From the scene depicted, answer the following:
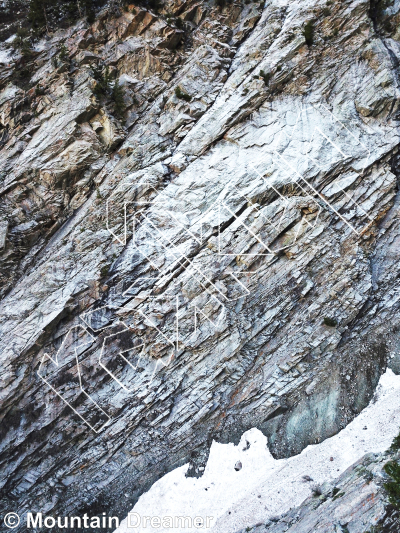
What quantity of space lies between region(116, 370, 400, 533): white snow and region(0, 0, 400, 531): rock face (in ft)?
1.56

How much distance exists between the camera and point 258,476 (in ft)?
45.9

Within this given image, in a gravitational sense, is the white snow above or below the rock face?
below

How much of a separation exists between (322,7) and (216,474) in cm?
2335

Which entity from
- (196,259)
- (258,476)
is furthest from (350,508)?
(196,259)

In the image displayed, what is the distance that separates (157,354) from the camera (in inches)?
616

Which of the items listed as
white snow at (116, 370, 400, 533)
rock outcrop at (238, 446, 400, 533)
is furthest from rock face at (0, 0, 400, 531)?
rock outcrop at (238, 446, 400, 533)

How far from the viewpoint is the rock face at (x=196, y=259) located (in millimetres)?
15172

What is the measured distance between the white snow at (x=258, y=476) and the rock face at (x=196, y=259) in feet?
1.56

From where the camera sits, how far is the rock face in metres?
15.2

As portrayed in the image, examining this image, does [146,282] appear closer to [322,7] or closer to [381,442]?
[381,442]

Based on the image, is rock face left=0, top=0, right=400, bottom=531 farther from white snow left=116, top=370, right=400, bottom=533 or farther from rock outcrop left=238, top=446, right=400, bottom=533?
rock outcrop left=238, top=446, right=400, bottom=533

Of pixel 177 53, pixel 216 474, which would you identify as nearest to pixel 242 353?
pixel 216 474

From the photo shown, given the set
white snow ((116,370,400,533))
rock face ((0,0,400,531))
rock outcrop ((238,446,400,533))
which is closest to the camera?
rock outcrop ((238,446,400,533))

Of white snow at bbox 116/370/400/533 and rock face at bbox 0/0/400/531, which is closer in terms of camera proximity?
white snow at bbox 116/370/400/533
